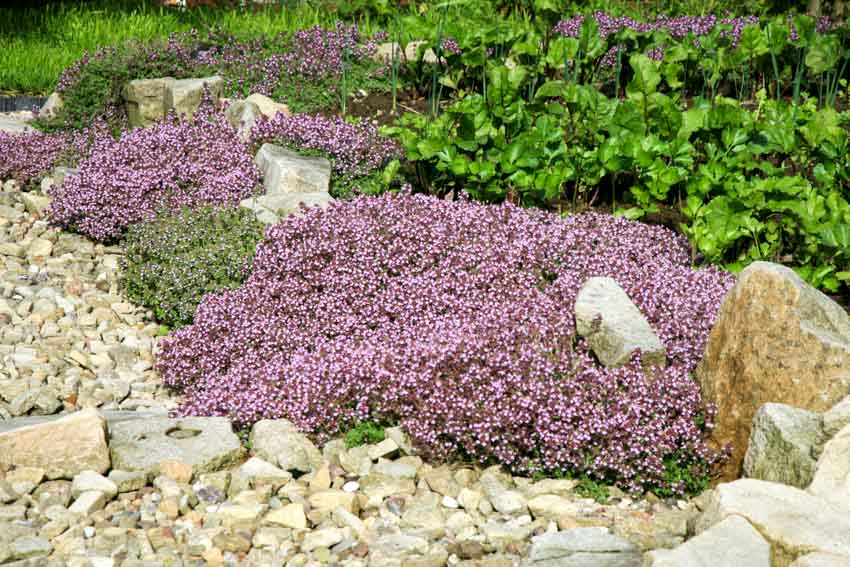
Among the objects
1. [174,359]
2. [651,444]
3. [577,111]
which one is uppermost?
[577,111]

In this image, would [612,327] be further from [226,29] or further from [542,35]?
[226,29]

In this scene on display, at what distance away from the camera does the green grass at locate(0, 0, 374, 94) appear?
36.6 feet

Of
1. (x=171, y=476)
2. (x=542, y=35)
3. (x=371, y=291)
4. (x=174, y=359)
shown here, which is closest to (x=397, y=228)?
(x=371, y=291)

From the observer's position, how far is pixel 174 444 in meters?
4.24

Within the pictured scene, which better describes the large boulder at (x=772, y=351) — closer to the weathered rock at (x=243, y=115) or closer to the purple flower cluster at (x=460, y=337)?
the purple flower cluster at (x=460, y=337)

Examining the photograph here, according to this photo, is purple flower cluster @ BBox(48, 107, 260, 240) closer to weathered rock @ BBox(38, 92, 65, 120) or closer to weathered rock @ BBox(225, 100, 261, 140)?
weathered rock @ BBox(225, 100, 261, 140)

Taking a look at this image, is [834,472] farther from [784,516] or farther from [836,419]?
[784,516]

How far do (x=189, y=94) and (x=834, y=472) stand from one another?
22.4 ft

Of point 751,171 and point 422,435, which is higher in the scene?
point 751,171

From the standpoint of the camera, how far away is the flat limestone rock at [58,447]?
158 inches

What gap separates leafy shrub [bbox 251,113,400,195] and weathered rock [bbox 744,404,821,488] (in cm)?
386

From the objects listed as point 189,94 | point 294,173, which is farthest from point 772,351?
point 189,94

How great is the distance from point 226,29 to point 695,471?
8.28m

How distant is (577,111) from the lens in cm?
672
